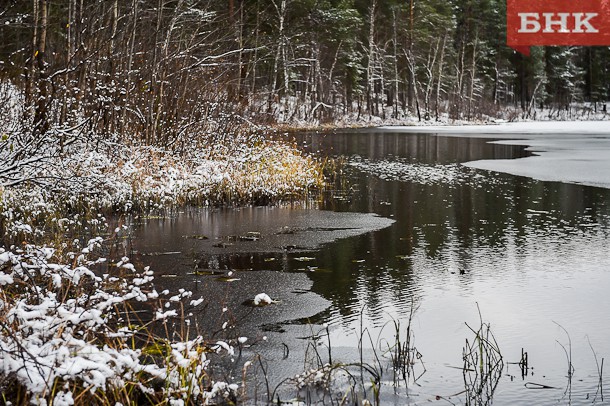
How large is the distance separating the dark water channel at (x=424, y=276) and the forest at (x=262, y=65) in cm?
247

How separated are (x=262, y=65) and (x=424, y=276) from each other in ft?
109

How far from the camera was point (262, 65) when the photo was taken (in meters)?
40.0

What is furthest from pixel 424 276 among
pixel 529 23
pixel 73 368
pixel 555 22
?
pixel 529 23

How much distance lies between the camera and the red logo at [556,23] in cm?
6519

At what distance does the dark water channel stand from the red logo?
54280 millimetres

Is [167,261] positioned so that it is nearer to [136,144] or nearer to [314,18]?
[136,144]

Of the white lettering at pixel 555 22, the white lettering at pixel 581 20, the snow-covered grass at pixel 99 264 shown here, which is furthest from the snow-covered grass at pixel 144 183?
the white lettering at pixel 581 20

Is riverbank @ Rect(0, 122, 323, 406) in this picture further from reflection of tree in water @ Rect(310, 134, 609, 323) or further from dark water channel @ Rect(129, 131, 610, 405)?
reflection of tree in water @ Rect(310, 134, 609, 323)

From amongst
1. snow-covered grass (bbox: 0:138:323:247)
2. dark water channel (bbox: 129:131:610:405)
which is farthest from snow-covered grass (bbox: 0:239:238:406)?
snow-covered grass (bbox: 0:138:323:247)

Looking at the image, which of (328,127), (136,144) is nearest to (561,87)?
(328,127)

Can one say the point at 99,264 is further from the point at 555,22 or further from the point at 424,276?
the point at 555,22

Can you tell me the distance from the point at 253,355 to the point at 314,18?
129 ft

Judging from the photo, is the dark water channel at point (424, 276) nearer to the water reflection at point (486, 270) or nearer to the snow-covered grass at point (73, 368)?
the water reflection at point (486, 270)

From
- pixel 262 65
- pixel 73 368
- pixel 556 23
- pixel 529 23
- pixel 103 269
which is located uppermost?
pixel 529 23
